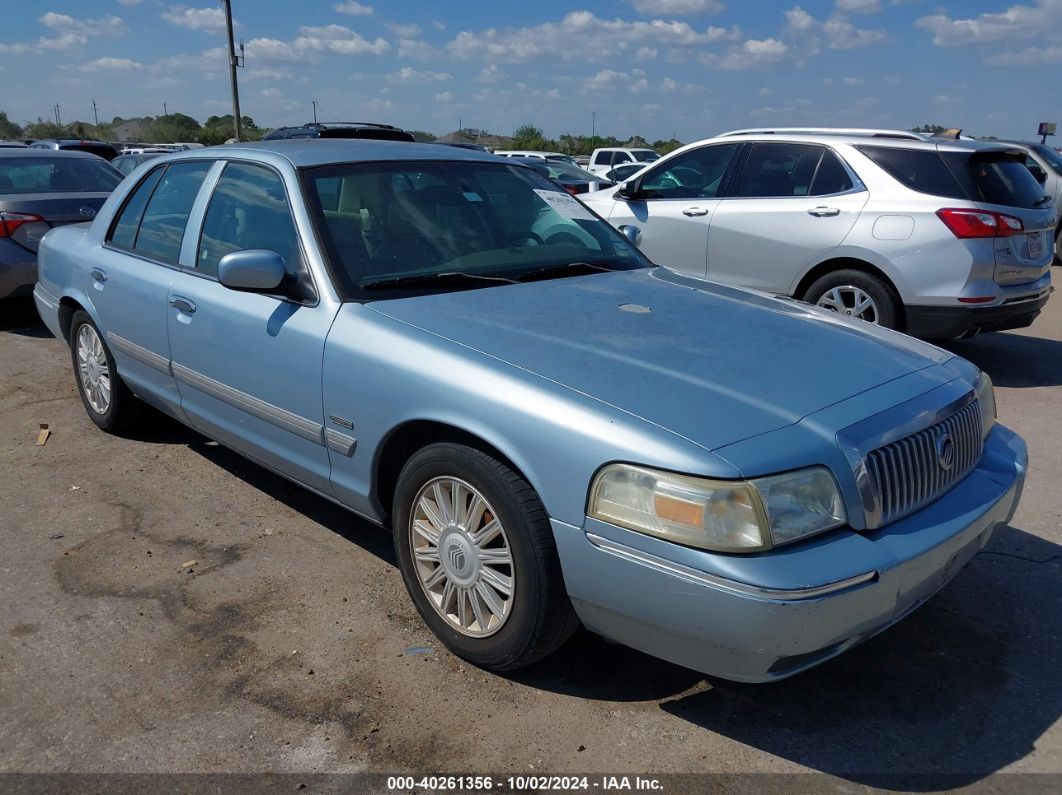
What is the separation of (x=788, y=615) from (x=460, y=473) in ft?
3.44

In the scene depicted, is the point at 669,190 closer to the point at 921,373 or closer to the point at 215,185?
the point at 215,185

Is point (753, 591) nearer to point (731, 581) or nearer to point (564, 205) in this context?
point (731, 581)

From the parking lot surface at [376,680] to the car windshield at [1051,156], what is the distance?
10.4m

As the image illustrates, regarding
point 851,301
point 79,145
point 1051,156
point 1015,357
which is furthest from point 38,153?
point 1051,156

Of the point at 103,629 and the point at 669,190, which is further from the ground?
the point at 669,190

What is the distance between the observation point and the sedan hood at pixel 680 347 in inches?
102

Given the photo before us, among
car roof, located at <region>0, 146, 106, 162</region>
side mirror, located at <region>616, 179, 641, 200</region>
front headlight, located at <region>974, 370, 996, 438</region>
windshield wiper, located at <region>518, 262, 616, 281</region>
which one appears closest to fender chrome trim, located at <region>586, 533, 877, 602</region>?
front headlight, located at <region>974, 370, 996, 438</region>

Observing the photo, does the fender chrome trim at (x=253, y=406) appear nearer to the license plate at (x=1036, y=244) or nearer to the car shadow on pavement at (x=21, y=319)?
the car shadow on pavement at (x=21, y=319)

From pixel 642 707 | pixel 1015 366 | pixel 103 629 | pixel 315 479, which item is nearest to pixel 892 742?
pixel 642 707

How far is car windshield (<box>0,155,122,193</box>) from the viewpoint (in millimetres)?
8242

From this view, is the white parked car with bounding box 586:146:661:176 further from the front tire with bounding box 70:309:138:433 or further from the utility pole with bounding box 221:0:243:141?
the front tire with bounding box 70:309:138:433

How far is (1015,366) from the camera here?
7.20m

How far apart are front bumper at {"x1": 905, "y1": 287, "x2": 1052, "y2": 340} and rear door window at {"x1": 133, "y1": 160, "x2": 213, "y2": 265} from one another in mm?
4709

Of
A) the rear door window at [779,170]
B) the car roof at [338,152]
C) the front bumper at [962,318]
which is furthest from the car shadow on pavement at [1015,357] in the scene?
the car roof at [338,152]
